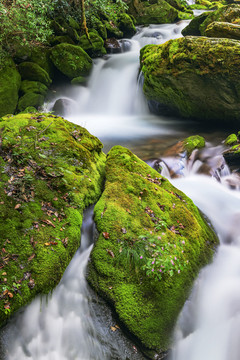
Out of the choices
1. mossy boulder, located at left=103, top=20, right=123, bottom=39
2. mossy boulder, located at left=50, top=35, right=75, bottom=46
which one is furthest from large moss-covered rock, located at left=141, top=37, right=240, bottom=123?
mossy boulder, located at left=103, top=20, right=123, bottom=39

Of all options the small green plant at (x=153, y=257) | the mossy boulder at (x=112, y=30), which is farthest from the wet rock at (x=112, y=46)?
the small green plant at (x=153, y=257)

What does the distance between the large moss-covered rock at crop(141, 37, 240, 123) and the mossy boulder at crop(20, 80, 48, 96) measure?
495 cm

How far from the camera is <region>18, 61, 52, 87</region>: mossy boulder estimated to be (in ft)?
36.1

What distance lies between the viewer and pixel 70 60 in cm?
1247

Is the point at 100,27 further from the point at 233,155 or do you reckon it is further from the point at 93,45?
the point at 233,155

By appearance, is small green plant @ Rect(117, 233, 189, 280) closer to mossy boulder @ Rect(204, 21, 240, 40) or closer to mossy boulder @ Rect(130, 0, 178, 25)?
mossy boulder @ Rect(204, 21, 240, 40)

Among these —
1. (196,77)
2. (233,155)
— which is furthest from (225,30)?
(233,155)

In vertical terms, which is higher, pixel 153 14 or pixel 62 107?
pixel 153 14

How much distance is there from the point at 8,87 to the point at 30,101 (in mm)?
985

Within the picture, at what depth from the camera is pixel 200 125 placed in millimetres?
10836

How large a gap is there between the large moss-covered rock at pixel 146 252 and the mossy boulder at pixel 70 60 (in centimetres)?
1044

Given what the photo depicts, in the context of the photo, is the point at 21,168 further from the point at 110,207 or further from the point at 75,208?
the point at 110,207

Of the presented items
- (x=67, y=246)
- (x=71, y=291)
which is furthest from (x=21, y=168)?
(x=71, y=291)

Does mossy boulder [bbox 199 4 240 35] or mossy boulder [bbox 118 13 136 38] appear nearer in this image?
mossy boulder [bbox 199 4 240 35]
